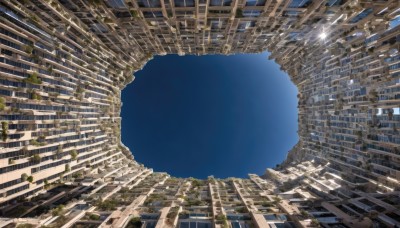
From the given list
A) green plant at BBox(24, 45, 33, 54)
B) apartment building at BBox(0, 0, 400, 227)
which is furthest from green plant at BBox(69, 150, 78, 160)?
green plant at BBox(24, 45, 33, 54)

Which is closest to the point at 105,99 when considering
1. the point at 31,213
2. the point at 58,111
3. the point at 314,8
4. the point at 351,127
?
the point at 58,111

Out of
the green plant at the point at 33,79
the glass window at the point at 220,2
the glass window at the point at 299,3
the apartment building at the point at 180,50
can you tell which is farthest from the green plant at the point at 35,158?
the glass window at the point at 299,3

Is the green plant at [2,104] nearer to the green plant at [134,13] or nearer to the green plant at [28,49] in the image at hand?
the green plant at [28,49]

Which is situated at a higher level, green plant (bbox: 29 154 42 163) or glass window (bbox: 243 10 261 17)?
glass window (bbox: 243 10 261 17)

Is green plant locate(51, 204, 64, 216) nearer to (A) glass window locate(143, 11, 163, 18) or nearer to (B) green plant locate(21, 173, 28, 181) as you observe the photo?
(B) green plant locate(21, 173, 28, 181)

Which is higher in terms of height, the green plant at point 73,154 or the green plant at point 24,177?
the green plant at point 73,154

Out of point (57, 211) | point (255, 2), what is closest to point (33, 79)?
point (57, 211)

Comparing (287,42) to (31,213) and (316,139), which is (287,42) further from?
(31,213)

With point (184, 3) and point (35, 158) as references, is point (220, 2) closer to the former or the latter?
point (184, 3)

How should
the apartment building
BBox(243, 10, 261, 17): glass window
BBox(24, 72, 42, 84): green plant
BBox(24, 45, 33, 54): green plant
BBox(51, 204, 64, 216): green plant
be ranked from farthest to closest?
BBox(243, 10, 261, 17): glass window
BBox(24, 72, 42, 84): green plant
BBox(24, 45, 33, 54): green plant
the apartment building
BBox(51, 204, 64, 216): green plant
